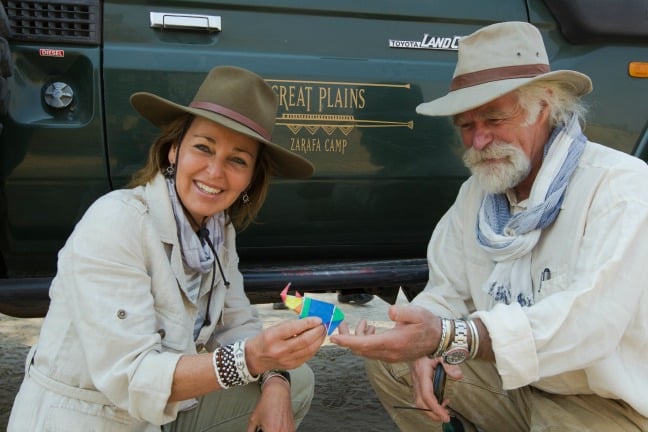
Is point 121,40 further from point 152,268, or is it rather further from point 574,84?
point 574,84

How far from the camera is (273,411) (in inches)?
88.5

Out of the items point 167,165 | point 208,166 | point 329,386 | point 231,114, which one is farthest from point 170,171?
point 329,386

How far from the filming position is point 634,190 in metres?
2.07

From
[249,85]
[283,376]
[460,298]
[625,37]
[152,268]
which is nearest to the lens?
[152,268]

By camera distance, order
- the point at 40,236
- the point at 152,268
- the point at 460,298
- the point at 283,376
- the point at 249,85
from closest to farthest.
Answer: the point at 152,268 < the point at 249,85 < the point at 283,376 < the point at 460,298 < the point at 40,236

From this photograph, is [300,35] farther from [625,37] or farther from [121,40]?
[625,37]

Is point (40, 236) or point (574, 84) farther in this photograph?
point (40, 236)

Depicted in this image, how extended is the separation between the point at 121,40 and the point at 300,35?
66cm

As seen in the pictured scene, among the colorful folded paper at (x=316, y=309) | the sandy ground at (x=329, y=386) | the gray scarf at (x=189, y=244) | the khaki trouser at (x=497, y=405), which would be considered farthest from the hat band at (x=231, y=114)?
the sandy ground at (x=329, y=386)

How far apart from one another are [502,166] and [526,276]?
348 millimetres

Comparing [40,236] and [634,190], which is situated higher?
[634,190]

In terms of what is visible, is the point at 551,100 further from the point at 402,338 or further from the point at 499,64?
the point at 402,338

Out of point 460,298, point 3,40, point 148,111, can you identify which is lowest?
point 460,298

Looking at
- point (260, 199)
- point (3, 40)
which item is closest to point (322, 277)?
point (260, 199)
